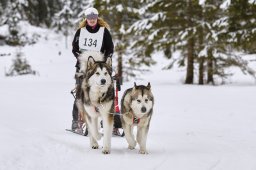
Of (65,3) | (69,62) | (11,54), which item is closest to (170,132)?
(11,54)

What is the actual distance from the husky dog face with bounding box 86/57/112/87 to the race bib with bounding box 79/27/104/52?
1.06 m

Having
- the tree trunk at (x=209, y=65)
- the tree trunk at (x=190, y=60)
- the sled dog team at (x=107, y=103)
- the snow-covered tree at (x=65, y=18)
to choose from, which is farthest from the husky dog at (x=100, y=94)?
the snow-covered tree at (x=65, y=18)

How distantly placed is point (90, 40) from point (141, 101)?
5.75 feet

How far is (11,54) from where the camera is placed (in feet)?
148

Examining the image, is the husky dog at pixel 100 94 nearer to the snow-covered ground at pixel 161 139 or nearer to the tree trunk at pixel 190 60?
the snow-covered ground at pixel 161 139

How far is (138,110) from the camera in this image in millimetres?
6453

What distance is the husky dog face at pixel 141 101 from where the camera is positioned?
6.43 metres

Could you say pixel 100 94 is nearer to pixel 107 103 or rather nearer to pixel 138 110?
pixel 107 103

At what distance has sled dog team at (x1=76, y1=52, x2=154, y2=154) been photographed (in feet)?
21.2

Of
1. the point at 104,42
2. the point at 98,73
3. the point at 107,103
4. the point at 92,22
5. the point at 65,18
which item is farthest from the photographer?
the point at 65,18

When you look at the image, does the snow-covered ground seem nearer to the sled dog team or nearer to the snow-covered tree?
the sled dog team

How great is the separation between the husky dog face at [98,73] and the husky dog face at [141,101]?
444 mm

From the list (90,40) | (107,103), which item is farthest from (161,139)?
(90,40)

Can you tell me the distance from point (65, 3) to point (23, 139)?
181ft
